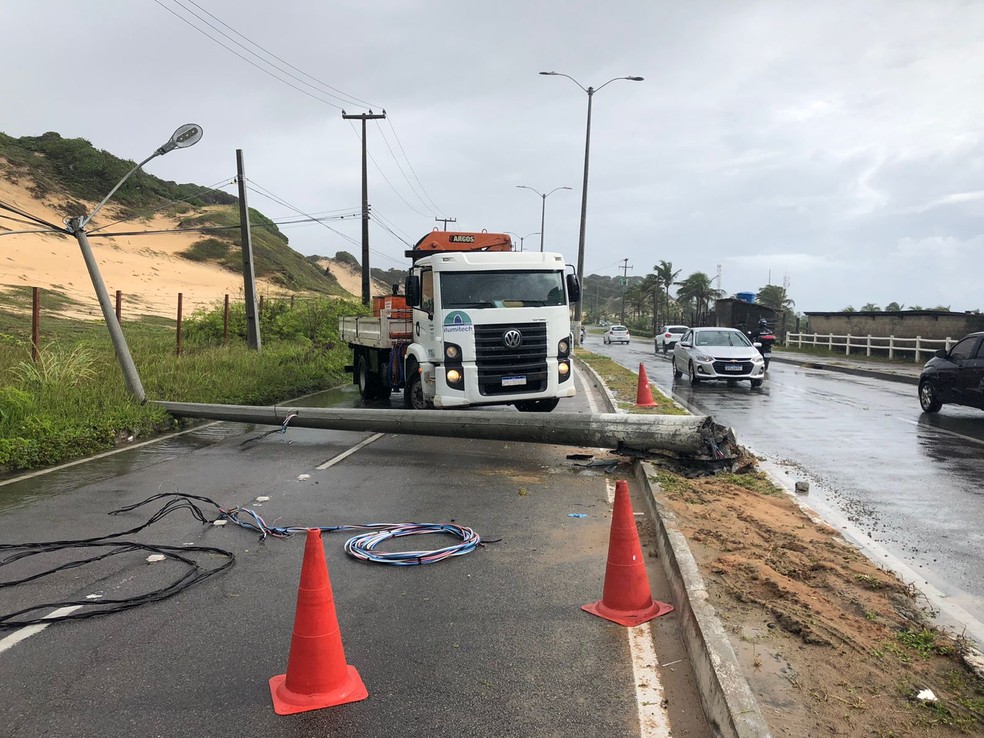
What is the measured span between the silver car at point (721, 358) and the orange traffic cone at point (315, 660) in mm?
17275

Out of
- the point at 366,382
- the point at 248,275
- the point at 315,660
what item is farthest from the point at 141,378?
the point at 315,660

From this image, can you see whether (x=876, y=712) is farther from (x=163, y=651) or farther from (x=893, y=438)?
(x=893, y=438)

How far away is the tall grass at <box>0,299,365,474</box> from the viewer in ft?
33.9

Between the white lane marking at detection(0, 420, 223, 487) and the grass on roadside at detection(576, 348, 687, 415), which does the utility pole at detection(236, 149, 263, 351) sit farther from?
the grass on roadside at detection(576, 348, 687, 415)

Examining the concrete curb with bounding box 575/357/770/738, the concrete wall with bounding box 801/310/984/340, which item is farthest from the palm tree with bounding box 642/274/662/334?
the concrete curb with bounding box 575/357/770/738

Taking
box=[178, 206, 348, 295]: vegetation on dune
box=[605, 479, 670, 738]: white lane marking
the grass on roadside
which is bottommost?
box=[605, 479, 670, 738]: white lane marking

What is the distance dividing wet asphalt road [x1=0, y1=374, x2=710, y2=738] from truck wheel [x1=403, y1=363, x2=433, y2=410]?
379 cm

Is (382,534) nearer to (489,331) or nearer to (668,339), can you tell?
(489,331)

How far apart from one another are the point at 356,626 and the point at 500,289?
7.98m

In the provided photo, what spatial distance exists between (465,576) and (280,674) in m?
1.75

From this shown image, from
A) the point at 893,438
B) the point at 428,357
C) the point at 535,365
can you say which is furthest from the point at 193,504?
the point at 893,438

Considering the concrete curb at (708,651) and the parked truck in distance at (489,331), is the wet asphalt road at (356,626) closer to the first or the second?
the concrete curb at (708,651)

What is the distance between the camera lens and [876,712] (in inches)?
131

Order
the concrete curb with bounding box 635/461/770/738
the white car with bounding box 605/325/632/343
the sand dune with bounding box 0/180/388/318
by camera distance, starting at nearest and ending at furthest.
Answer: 1. the concrete curb with bounding box 635/461/770/738
2. the sand dune with bounding box 0/180/388/318
3. the white car with bounding box 605/325/632/343
